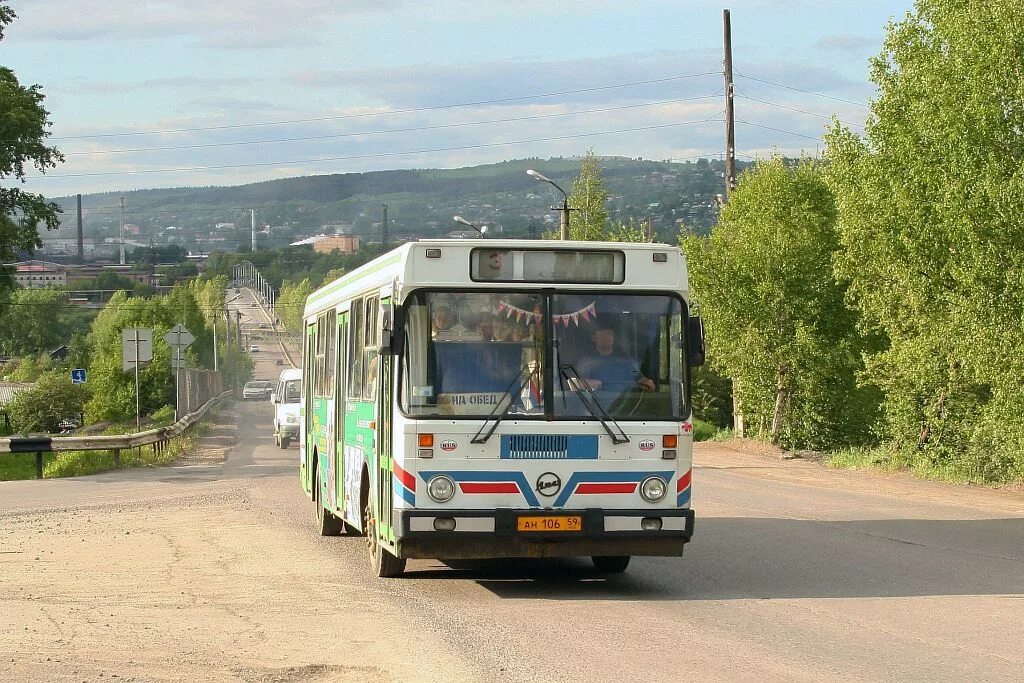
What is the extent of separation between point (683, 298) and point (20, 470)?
3355cm

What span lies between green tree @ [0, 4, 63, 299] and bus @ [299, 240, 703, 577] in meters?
31.6

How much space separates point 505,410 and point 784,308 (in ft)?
97.8

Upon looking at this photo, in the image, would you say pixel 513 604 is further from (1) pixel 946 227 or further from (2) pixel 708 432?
(2) pixel 708 432

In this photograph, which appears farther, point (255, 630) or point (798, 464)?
point (798, 464)

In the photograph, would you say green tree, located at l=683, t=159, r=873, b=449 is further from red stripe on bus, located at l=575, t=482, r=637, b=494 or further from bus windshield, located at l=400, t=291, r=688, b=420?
red stripe on bus, located at l=575, t=482, r=637, b=494

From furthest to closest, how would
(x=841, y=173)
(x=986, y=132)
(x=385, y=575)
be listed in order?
1. (x=841, y=173)
2. (x=986, y=132)
3. (x=385, y=575)

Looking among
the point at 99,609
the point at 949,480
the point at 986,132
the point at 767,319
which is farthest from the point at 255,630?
the point at 767,319

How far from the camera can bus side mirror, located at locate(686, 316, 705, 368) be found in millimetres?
11695

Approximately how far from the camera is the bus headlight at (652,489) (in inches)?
453

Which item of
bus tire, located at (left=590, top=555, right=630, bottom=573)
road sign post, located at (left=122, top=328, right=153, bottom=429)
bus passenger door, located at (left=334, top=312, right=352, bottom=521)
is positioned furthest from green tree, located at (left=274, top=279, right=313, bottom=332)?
bus tire, located at (left=590, top=555, right=630, bottom=573)

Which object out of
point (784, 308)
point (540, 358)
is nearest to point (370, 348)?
point (540, 358)

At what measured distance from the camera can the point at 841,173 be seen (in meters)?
30.6

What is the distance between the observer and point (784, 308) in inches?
1581

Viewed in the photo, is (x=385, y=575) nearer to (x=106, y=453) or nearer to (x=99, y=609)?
(x=99, y=609)
